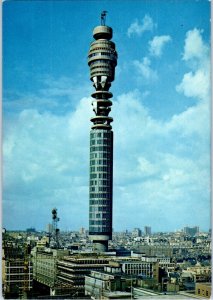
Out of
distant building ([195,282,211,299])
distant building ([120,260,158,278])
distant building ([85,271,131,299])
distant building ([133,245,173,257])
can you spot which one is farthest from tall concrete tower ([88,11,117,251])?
distant building ([133,245,173,257])

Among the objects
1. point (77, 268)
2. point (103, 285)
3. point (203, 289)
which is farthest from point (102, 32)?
point (203, 289)

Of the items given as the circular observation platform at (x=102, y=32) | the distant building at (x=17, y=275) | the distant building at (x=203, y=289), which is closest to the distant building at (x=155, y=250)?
the distant building at (x=17, y=275)

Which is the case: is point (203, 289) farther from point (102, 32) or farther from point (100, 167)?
point (102, 32)

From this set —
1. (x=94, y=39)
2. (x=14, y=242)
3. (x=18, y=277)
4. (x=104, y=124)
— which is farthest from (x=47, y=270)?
(x=94, y=39)

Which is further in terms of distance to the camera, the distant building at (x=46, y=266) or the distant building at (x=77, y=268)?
the distant building at (x=46, y=266)

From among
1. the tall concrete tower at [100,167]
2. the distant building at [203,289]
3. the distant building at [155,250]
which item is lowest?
the distant building at [155,250]

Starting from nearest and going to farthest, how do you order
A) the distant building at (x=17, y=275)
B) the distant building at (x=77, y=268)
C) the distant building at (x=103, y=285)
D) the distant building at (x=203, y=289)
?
the distant building at (x=203, y=289)
the distant building at (x=103, y=285)
the distant building at (x=17, y=275)
the distant building at (x=77, y=268)

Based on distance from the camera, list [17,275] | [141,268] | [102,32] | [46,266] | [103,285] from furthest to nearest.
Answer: [46,266], [141,268], [102,32], [17,275], [103,285]

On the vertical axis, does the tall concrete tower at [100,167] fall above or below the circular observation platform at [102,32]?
below

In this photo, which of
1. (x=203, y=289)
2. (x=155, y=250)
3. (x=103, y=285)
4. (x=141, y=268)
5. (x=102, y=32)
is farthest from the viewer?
(x=155, y=250)

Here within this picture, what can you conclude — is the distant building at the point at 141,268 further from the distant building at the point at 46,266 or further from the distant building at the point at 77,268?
the distant building at the point at 46,266

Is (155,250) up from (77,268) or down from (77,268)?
down

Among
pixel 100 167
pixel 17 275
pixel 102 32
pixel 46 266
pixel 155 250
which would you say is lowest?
pixel 155 250

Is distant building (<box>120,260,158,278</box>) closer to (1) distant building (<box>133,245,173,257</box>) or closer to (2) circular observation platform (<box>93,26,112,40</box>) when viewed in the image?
(2) circular observation platform (<box>93,26,112,40</box>)
